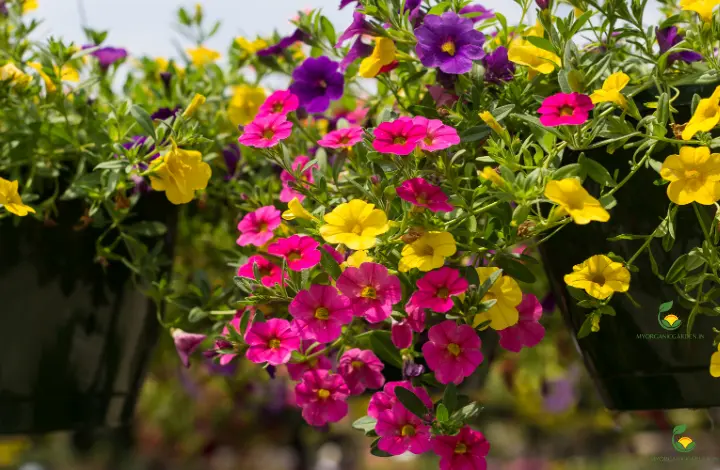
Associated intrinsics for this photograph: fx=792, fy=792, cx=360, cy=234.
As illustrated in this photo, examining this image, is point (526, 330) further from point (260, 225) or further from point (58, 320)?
point (58, 320)

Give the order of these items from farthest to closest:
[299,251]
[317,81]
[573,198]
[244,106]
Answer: [244,106] < [317,81] < [299,251] < [573,198]

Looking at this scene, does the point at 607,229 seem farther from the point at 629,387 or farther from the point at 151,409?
the point at 151,409

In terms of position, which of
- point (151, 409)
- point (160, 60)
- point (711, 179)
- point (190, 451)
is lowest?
point (190, 451)

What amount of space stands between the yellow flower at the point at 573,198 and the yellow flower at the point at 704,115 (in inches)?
3.7

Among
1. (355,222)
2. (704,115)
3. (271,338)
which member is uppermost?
(704,115)

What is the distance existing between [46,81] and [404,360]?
0.48 meters

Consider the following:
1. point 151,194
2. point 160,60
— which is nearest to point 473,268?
point 151,194

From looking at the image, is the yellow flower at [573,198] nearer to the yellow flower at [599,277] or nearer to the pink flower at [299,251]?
the yellow flower at [599,277]

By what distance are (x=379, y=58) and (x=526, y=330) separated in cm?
27

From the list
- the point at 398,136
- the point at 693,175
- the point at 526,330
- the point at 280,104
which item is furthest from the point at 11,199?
the point at 693,175

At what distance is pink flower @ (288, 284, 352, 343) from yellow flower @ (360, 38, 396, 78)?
21 cm

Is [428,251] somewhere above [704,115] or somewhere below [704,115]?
below

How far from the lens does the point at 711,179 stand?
1.91 ft

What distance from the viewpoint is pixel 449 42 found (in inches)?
26.4
